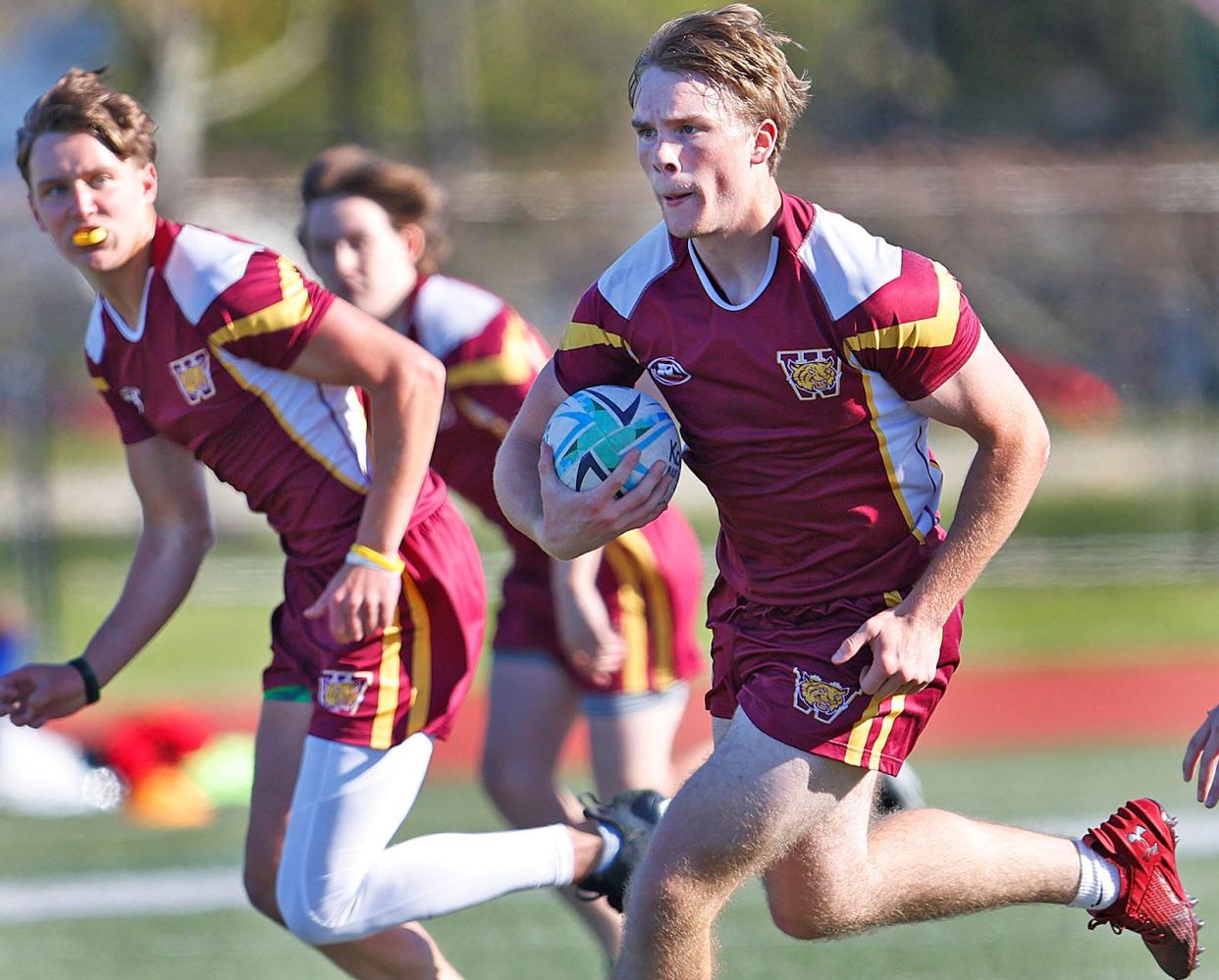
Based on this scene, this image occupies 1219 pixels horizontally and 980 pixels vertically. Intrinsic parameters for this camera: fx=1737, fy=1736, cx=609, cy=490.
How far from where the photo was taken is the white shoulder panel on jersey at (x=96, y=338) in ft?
13.2

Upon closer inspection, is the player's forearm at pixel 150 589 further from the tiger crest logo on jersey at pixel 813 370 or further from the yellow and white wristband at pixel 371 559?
the tiger crest logo on jersey at pixel 813 370

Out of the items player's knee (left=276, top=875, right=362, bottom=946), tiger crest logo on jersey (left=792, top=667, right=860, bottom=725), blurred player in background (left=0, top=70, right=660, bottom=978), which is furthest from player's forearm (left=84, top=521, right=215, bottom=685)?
tiger crest logo on jersey (left=792, top=667, right=860, bottom=725)

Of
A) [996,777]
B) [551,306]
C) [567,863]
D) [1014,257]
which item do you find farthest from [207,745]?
[1014,257]

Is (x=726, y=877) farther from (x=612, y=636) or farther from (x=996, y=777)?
(x=996, y=777)

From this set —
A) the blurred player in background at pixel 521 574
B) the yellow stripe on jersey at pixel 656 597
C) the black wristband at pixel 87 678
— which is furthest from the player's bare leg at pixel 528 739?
the black wristband at pixel 87 678

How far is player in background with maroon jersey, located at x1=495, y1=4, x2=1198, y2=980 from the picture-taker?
333 cm

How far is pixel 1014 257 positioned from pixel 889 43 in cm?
797

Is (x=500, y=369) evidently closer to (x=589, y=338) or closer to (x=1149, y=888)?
(x=589, y=338)

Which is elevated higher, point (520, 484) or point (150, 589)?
point (520, 484)

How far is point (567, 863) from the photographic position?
410 cm

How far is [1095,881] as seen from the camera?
383cm

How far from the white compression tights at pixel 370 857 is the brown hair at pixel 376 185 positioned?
1493 mm

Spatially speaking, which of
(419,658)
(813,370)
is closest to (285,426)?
(419,658)

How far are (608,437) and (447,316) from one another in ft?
4.42
